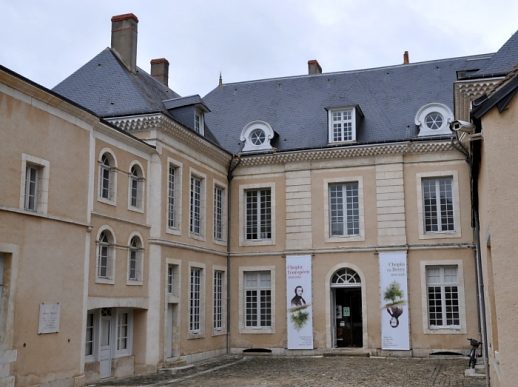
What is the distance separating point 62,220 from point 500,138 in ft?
28.8

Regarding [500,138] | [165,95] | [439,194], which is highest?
[165,95]

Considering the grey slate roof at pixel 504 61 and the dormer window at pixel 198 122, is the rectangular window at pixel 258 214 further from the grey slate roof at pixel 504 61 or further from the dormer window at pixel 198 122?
the grey slate roof at pixel 504 61

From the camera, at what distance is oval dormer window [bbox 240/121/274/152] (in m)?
21.3

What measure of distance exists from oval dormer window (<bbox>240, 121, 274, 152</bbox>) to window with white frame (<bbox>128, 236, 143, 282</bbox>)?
6.74 metres

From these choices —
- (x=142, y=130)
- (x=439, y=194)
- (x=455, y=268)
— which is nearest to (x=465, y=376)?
(x=455, y=268)

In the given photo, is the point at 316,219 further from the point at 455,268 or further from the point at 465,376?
the point at 465,376

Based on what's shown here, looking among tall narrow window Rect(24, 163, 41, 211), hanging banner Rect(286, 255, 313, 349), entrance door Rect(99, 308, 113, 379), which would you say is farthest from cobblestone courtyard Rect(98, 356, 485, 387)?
tall narrow window Rect(24, 163, 41, 211)

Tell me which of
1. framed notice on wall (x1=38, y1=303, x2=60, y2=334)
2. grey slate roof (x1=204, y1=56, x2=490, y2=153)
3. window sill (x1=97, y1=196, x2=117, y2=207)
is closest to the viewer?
framed notice on wall (x1=38, y1=303, x2=60, y2=334)

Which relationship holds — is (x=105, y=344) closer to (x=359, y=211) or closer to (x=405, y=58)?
(x=359, y=211)

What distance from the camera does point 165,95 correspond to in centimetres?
2106

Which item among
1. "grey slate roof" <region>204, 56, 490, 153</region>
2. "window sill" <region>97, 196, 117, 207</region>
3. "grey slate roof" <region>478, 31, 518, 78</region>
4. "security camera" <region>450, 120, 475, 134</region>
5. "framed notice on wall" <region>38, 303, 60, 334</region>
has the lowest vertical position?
"framed notice on wall" <region>38, 303, 60, 334</region>

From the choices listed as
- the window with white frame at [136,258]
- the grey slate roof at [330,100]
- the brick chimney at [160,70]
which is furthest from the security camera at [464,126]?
the brick chimney at [160,70]

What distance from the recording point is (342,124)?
68.0 ft

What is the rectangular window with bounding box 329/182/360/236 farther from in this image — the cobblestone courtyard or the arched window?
the cobblestone courtyard
